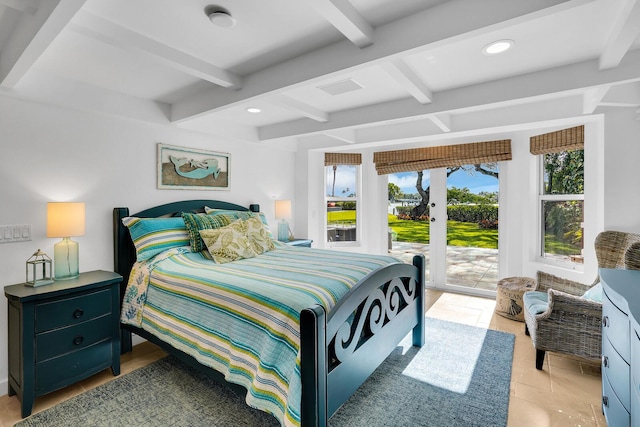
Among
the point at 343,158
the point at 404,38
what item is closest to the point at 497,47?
the point at 404,38

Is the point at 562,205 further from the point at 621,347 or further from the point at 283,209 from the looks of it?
the point at 283,209

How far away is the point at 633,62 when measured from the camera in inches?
80.5

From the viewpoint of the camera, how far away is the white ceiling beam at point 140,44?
1634mm

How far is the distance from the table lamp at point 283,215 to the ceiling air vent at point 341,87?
1922mm

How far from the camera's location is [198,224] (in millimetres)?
3072

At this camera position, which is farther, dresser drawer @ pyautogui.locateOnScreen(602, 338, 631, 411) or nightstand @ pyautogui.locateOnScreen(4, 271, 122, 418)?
nightstand @ pyautogui.locateOnScreen(4, 271, 122, 418)

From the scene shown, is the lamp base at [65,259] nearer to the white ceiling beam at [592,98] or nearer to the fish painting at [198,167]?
the fish painting at [198,167]

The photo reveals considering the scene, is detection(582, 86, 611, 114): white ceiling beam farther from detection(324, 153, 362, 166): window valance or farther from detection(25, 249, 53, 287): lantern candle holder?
detection(25, 249, 53, 287): lantern candle holder

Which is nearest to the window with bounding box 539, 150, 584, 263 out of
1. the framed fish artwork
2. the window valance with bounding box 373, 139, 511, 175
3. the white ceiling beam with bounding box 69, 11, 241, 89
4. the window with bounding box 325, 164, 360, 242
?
the window valance with bounding box 373, 139, 511, 175

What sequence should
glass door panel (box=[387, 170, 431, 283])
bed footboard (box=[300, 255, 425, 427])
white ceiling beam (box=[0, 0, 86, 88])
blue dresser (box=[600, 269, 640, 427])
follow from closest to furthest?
blue dresser (box=[600, 269, 640, 427]) → white ceiling beam (box=[0, 0, 86, 88]) → bed footboard (box=[300, 255, 425, 427]) → glass door panel (box=[387, 170, 431, 283])

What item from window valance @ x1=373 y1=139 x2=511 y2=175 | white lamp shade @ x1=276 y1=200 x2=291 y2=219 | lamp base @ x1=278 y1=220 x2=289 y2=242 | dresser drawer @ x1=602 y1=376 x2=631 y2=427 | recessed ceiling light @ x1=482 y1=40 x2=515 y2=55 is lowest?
dresser drawer @ x1=602 y1=376 x2=631 y2=427

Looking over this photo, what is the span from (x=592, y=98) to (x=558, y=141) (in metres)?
0.95

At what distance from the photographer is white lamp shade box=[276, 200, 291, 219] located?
4398 millimetres

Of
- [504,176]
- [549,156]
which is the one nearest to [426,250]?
[504,176]
